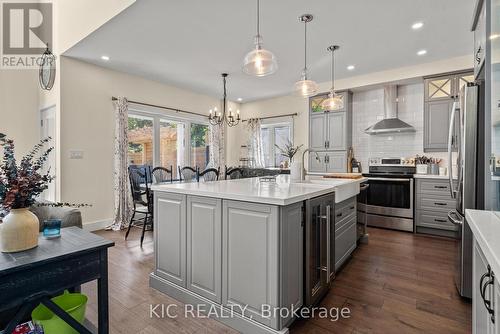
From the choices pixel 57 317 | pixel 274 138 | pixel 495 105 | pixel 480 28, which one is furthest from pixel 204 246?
pixel 274 138

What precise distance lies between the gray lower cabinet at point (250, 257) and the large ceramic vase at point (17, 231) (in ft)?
3.52

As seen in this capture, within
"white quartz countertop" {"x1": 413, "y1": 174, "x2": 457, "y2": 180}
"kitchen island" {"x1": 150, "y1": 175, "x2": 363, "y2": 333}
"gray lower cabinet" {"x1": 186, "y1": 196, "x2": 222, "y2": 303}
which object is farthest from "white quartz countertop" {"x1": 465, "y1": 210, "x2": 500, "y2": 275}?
"white quartz countertop" {"x1": 413, "y1": 174, "x2": 457, "y2": 180}

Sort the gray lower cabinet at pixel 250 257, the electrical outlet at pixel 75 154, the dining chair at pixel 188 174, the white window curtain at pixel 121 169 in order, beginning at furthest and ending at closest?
1. the dining chair at pixel 188 174
2. the white window curtain at pixel 121 169
3. the electrical outlet at pixel 75 154
4. the gray lower cabinet at pixel 250 257

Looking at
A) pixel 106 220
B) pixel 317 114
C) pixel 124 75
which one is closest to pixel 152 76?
→ pixel 124 75

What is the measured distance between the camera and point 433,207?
153 inches

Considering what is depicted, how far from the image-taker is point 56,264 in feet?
3.67

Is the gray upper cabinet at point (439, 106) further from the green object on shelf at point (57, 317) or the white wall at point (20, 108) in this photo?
the white wall at point (20, 108)

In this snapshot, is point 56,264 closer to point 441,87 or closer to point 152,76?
point 152,76

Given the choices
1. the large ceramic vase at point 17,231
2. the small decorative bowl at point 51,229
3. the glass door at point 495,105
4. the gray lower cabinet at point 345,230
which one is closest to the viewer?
the large ceramic vase at point 17,231

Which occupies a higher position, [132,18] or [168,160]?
[132,18]

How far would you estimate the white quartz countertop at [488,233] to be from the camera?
2.41 feet

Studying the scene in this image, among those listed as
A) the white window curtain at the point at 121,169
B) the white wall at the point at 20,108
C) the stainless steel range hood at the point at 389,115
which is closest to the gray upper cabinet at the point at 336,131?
the stainless steel range hood at the point at 389,115

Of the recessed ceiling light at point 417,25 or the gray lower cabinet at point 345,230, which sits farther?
the recessed ceiling light at point 417,25

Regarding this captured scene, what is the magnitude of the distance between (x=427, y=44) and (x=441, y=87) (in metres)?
0.90
